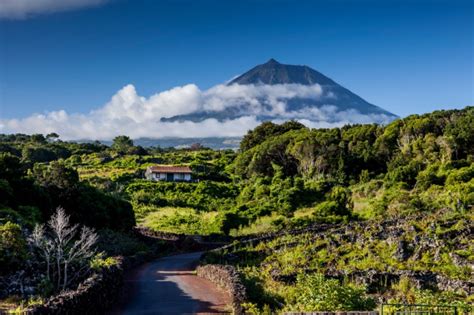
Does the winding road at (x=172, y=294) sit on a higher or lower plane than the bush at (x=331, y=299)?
lower

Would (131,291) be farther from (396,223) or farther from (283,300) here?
(396,223)

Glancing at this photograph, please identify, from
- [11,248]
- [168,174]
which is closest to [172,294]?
[11,248]

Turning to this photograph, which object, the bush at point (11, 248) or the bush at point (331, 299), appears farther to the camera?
the bush at point (11, 248)

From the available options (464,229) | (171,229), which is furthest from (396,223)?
(171,229)

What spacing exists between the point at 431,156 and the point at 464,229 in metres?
32.0

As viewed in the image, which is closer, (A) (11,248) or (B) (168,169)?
(A) (11,248)

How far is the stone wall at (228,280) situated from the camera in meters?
16.8

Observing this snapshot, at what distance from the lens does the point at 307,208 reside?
45906mm

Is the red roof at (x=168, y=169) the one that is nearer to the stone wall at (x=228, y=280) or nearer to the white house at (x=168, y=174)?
the white house at (x=168, y=174)

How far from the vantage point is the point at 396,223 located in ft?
88.8

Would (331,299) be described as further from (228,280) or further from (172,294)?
(172,294)

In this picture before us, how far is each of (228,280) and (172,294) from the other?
2.02 m

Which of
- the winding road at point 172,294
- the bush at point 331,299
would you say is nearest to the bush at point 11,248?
the winding road at point 172,294

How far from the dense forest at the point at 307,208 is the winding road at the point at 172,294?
Result: 146 cm
